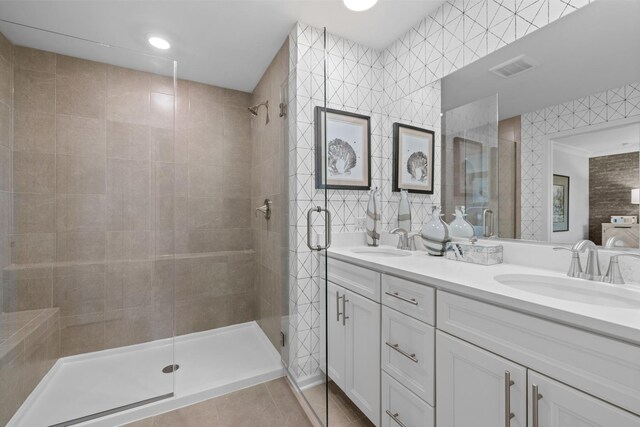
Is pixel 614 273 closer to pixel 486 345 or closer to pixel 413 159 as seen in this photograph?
pixel 486 345

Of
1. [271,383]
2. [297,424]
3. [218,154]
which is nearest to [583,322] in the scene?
[297,424]

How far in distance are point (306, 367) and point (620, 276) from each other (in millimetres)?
1635

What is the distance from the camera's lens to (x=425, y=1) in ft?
5.43

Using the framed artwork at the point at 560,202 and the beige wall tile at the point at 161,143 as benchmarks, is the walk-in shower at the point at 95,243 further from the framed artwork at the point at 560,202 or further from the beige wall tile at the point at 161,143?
the framed artwork at the point at 560,202

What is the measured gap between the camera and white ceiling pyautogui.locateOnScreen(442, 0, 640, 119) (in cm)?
103

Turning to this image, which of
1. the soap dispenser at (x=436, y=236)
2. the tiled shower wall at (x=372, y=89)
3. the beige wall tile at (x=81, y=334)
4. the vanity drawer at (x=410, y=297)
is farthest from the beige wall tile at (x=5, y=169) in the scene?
the soap dispenser at (x=436, y=236)

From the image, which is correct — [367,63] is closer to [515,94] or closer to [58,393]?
[515,94]

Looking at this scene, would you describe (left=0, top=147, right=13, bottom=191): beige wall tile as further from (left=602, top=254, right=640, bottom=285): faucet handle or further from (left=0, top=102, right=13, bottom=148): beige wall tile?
(left=602, top=254, right=640, bottom=285): faucet handle

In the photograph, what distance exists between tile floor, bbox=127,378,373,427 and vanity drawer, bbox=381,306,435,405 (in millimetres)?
525

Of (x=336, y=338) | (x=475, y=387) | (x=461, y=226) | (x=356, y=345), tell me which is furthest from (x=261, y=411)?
(x=461, y=226)

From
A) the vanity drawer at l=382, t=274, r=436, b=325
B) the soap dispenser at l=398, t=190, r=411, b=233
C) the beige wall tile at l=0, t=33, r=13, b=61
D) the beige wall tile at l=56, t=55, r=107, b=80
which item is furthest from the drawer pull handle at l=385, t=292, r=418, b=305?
the beige wall tile at l=0, t=33, r=13, b=61

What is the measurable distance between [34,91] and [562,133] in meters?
2.92

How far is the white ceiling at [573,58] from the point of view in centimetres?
103

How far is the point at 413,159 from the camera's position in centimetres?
197
